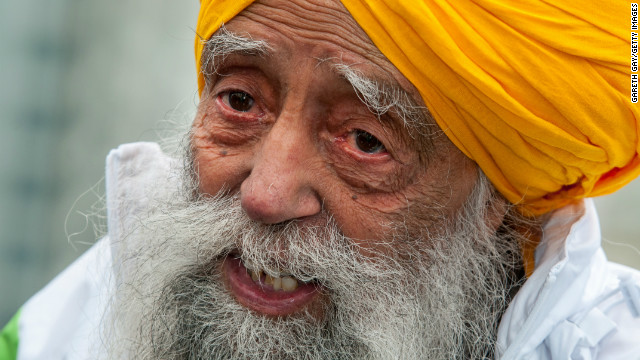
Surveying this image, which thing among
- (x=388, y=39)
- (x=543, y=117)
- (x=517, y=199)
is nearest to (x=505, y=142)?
(x=543, y=117)

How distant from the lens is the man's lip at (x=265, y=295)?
2.13m

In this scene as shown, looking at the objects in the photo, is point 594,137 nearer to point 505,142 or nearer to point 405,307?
point 505,142

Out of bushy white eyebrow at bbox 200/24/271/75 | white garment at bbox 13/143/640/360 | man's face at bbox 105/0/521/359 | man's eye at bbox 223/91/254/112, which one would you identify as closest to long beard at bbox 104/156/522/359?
man's face at bbox 105/0/521/359

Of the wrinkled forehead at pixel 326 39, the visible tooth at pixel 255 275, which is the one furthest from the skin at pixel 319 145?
the visible tooth at pixel 255 275

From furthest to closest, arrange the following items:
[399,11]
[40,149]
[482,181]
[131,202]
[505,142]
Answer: [40,149] → [131,202] → [482,181] → [505,142] → [399,11]

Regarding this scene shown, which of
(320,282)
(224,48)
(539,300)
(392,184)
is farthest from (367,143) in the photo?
(539,300)

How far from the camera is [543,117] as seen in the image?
83.9 inches

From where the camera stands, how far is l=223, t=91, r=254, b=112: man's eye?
2344 mm

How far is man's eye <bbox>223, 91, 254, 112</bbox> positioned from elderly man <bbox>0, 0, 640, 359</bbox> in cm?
1

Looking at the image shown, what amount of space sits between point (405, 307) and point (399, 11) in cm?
94

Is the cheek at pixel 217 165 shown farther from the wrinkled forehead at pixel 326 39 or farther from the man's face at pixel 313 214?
the wrinkled forehead at pixel 326 39

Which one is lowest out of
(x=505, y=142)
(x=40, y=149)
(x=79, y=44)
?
(x=40, y=149)

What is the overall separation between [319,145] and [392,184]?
269 mm

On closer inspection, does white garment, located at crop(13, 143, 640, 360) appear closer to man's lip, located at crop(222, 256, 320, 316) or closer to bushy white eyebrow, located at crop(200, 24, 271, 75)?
bushy white eyebrow, located at crop(200, 24, 271, 75)
